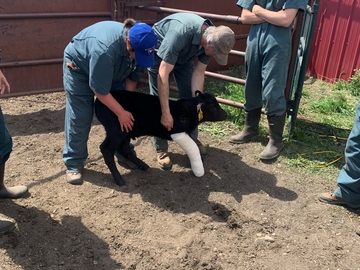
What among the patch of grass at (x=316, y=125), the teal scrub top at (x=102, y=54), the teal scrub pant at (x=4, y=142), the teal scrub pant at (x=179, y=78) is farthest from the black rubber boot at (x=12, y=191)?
the patch of grass at (x=316, y=125)

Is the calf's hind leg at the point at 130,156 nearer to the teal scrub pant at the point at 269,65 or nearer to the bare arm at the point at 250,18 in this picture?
the teal scrub pant at the point at 269,65

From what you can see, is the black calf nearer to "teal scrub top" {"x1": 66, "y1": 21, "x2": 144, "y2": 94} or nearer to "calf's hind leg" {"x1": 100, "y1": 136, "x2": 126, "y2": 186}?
"calf's hind leg" {"x1": 100, "y1": 136, "x2": 126, "y2": 186}

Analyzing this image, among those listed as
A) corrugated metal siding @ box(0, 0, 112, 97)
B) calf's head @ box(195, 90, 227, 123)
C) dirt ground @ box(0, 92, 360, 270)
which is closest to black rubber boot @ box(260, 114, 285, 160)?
dirt ground @ box(0, 92, 360, 270)

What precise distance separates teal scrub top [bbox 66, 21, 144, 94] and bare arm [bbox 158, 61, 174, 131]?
29 centimetres

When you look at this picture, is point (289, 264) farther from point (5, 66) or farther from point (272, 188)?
point (5, 66)

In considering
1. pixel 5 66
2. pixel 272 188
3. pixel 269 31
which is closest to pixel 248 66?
pixel 269 31

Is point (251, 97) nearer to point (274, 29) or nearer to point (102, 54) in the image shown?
point (274, 29)

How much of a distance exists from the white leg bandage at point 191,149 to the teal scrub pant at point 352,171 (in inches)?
51.2

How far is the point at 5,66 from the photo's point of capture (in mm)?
5238

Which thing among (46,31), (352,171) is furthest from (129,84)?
(46,31)

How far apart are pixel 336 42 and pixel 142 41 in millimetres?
5357

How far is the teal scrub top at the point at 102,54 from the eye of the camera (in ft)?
10.1

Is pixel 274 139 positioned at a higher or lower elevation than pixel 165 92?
lower

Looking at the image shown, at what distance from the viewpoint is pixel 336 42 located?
23.4ft
